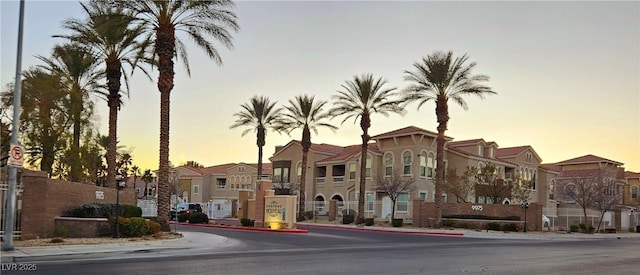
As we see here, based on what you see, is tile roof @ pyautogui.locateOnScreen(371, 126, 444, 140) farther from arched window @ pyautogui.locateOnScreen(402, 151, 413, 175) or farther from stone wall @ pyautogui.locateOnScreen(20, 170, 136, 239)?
stone wall @ pyautogui.locateOnScreen(20, 170, 136, 239)

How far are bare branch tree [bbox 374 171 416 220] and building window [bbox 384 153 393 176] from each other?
2.72m

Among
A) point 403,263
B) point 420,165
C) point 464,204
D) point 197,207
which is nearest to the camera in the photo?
point 403,263

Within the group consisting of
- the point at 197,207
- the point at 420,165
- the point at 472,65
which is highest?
the point at 472,65

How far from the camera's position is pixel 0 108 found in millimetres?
35156

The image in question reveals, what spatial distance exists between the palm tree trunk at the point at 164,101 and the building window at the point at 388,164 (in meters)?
33.2

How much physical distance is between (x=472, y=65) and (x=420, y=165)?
51.5ft

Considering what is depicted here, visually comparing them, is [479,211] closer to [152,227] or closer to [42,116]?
[152,227]

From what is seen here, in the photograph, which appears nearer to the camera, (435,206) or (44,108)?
(44,108)

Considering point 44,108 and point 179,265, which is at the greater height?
point 44,108

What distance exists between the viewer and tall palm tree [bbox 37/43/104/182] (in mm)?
36531

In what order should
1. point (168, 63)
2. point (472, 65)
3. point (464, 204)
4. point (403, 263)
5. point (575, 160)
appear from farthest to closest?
point (575, 160) < point (464, 204) < point (472, 65) < point (168, 63) < point (403, 263)

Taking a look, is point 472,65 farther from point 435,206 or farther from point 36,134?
point 36,134

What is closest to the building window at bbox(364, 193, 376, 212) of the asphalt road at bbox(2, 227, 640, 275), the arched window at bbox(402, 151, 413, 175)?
Result: the arched window at bbox(402, 151, 413, 175)

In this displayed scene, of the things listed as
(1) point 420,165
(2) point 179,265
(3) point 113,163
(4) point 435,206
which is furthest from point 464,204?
(2) point 179,265
